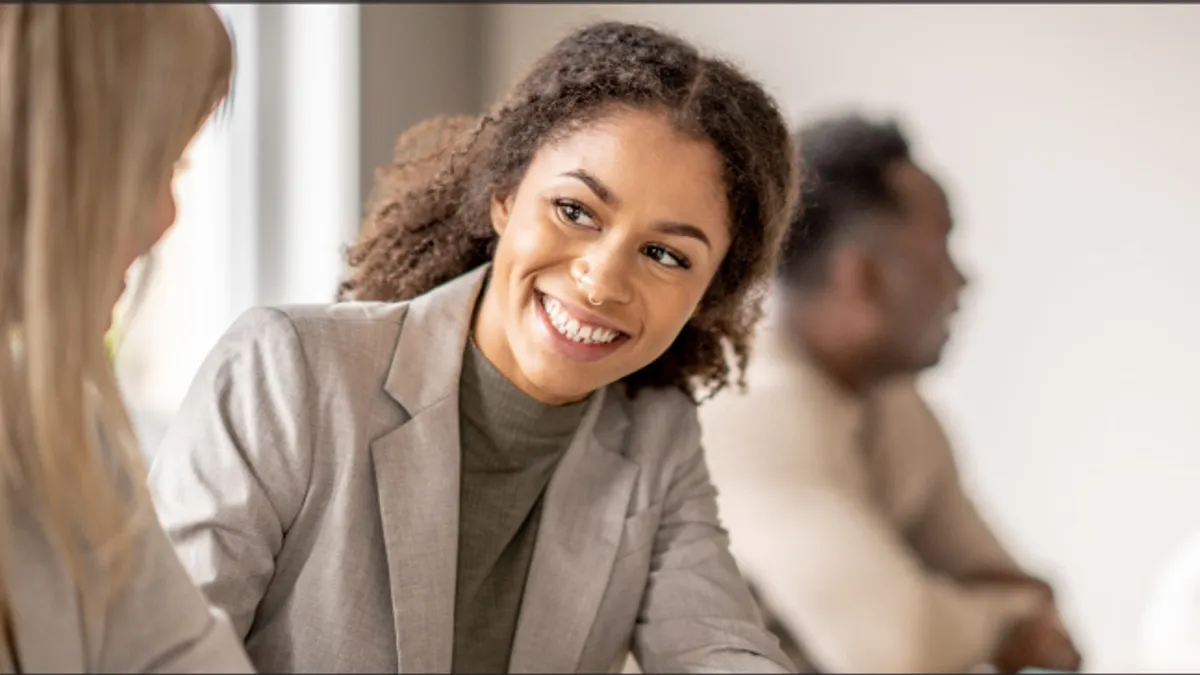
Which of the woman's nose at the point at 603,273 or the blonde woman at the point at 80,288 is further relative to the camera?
the woman's nose at the point at 603,273

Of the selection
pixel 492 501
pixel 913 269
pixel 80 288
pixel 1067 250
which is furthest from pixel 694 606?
pixel 1067 250

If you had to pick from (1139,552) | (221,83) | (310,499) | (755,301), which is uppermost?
(221,83)

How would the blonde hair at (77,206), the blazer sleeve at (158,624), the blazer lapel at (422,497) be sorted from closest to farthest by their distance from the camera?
the blonde hair at (77,206)
the blazer sleeve at (158,624)
the blazer lapel at (422,497)

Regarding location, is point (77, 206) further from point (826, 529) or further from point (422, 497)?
point (826, 529)

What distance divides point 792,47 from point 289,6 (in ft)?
3.59

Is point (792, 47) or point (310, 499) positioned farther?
point (792, 47)

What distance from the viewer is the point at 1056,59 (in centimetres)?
296

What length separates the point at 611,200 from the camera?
1.33 metres

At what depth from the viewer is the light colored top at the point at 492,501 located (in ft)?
4.64

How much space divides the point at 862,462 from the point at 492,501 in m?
0.87

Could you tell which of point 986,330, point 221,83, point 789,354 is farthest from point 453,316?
point 986,330

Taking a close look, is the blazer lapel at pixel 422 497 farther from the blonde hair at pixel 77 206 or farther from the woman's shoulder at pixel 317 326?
the blonde hair at pixel 77 206

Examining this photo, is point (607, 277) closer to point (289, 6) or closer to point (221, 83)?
point (221, 83)

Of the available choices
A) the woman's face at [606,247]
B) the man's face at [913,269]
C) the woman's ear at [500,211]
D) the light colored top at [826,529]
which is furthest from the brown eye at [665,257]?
the man's face at [913,269]
